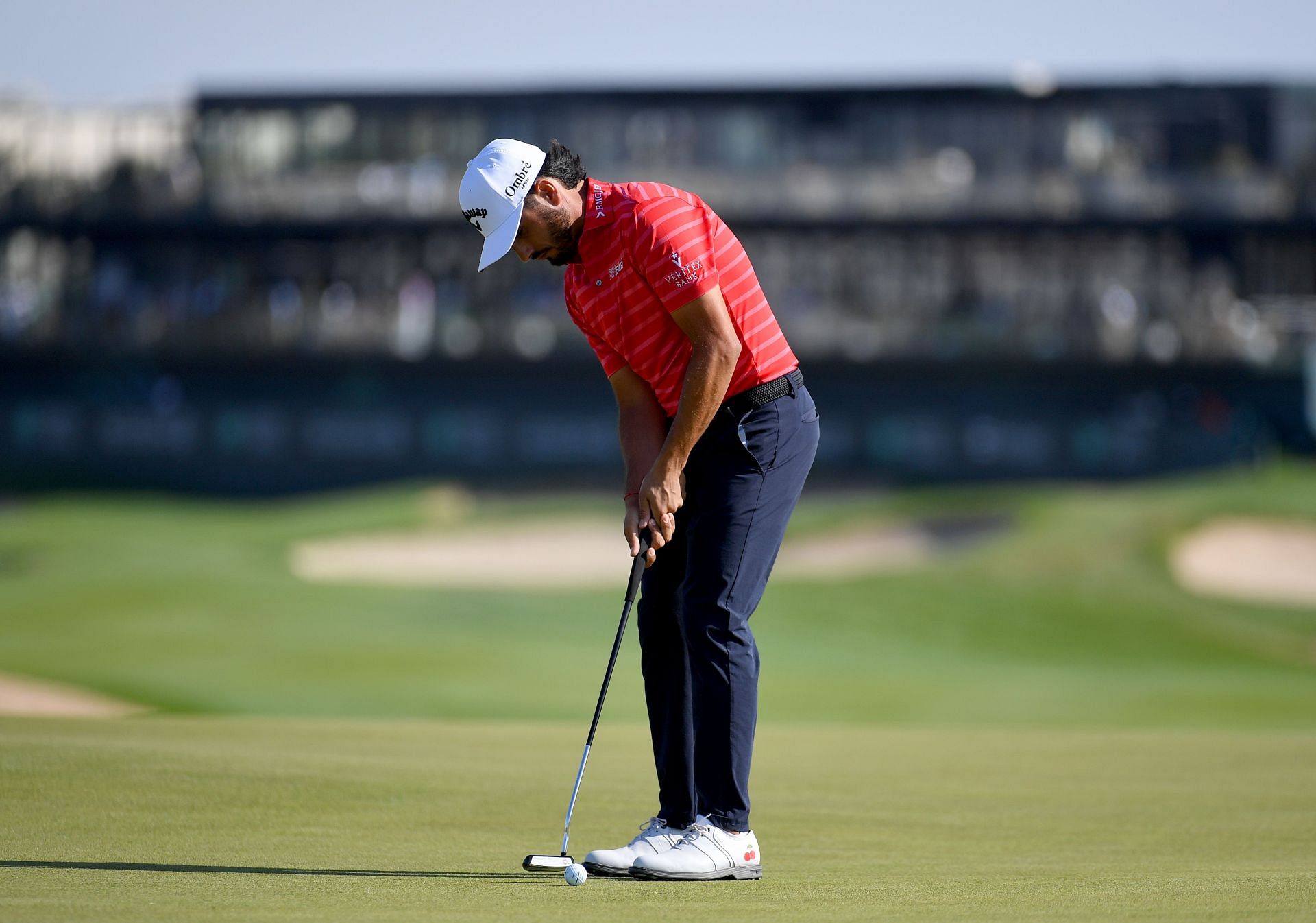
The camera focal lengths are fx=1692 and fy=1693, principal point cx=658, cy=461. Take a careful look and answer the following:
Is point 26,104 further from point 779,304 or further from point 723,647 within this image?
point 723,647

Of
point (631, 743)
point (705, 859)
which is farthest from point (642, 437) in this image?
point (631, 743)

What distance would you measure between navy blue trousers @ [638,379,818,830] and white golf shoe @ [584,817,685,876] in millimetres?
128

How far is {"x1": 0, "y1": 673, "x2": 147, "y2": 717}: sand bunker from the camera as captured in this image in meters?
13.0

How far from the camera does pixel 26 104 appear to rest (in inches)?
1783

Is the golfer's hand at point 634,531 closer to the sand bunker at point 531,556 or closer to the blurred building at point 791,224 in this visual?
the sand bunker at point 531,556

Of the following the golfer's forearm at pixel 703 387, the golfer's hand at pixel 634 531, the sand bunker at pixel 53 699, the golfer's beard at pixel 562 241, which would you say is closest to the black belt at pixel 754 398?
the golfer's forearm at pixel 703 387

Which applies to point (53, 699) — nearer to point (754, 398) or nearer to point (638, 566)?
point (638, 566)

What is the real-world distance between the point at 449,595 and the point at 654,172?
17.8m

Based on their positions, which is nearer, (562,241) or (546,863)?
(546,863)

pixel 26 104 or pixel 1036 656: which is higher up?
pixel 26 104

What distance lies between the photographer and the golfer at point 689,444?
4.90m

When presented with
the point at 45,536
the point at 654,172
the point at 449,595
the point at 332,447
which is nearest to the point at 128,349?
the point at 332,447

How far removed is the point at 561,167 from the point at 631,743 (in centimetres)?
561

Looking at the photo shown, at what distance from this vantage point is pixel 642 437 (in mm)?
5367
